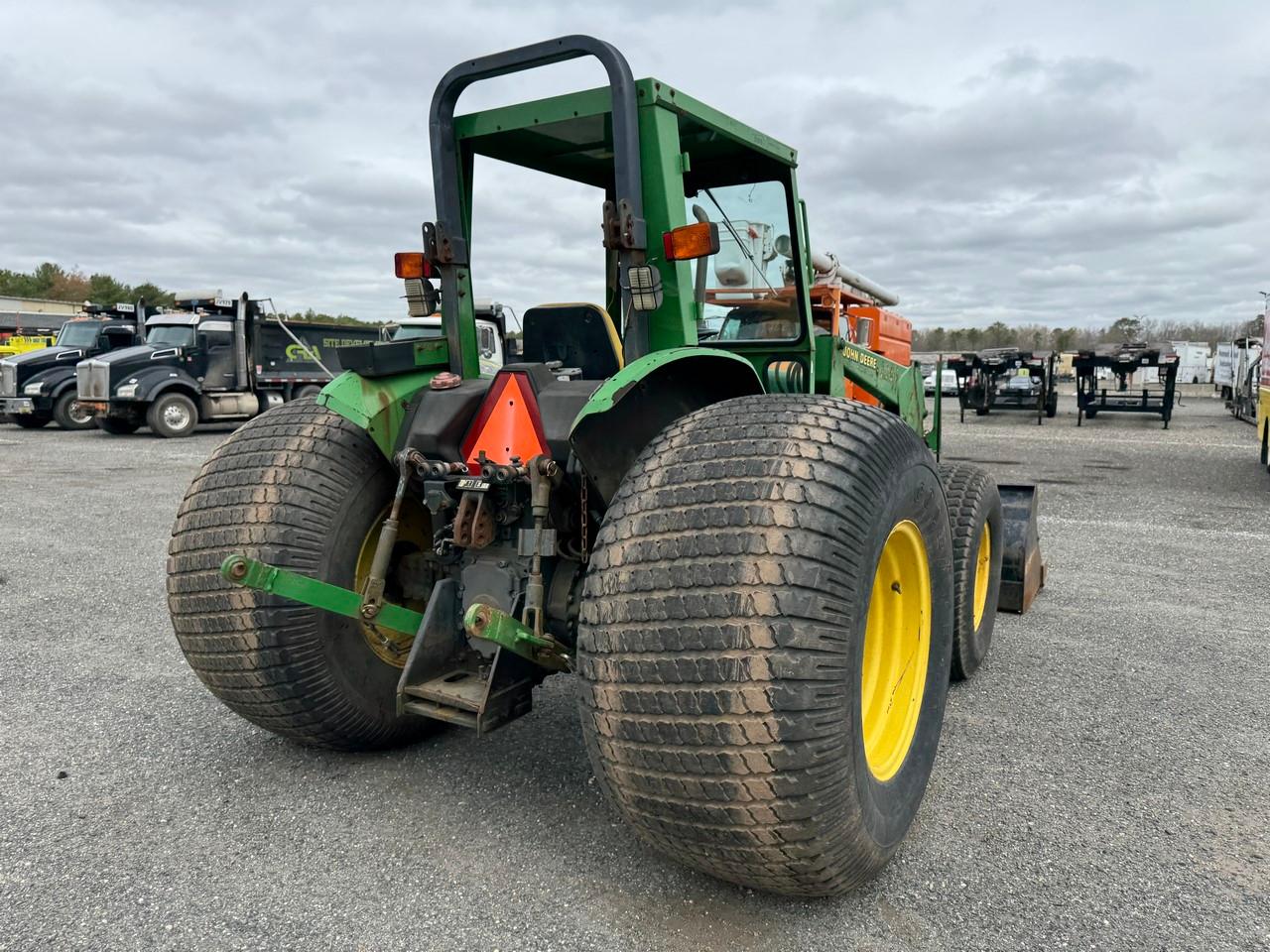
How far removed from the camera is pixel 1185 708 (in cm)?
368

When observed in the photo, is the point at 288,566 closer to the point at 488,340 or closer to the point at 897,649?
the point at 897,649

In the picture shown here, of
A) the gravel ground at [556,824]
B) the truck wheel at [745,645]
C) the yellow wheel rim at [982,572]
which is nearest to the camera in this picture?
the truck wheel at [745,645]

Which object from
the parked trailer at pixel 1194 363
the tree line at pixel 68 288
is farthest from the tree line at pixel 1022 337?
the tree line at pixel 68 288

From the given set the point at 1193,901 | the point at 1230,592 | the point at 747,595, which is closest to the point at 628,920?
the point at 747,595

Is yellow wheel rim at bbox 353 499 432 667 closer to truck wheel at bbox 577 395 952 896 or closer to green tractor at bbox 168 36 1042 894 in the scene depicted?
green tractor at bbox 168 36 1042 894

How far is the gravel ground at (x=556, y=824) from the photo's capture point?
2.20 meters

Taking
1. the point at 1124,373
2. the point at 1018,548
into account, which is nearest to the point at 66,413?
the point at 1018,548

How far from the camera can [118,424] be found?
1762 centimetres

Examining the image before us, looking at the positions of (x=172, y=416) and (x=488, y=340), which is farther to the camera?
(x=172, y=416)

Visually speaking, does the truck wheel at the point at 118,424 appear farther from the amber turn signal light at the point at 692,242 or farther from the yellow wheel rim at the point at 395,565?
the amber turn signal light at the point at 692,242

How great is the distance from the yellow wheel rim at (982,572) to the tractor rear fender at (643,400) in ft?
6.39

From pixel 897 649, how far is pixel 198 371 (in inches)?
715

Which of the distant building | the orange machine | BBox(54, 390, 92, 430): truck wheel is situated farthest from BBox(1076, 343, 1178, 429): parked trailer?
the distant building

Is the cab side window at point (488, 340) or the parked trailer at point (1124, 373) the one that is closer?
the cab side window at point (488, 340)
